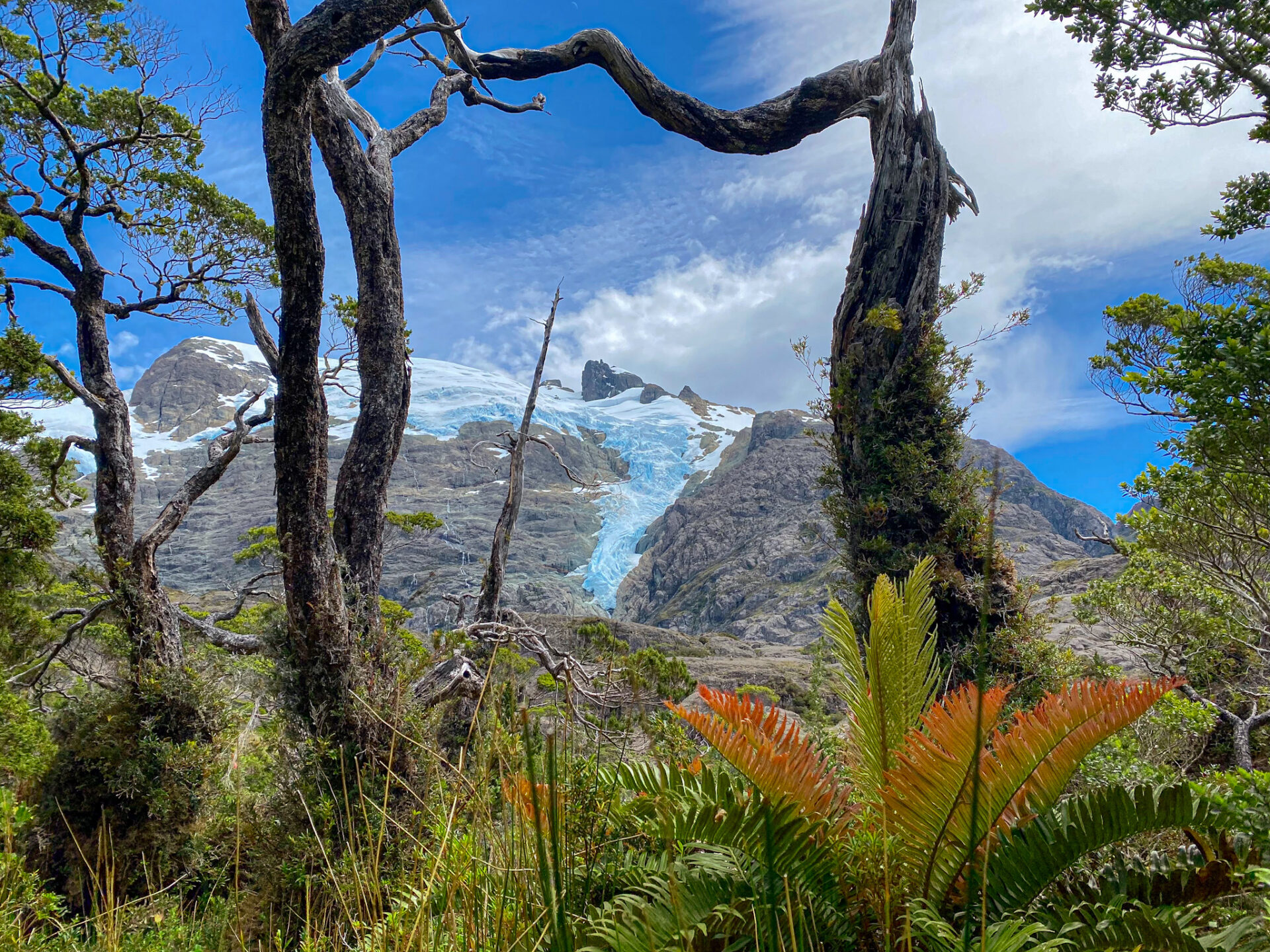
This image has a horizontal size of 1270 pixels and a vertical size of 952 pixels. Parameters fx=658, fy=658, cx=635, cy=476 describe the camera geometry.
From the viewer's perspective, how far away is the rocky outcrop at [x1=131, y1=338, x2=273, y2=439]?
123 m

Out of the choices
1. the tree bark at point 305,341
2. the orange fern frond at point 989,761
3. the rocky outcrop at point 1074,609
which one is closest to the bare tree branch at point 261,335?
the tree bark at point 305,341

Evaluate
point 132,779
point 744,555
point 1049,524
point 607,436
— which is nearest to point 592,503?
point 607,436

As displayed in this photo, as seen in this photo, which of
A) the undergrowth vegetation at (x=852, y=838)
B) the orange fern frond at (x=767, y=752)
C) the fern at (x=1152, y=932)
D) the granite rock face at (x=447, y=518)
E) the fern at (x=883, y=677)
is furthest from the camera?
the granite rock face at (x=447, y=518)

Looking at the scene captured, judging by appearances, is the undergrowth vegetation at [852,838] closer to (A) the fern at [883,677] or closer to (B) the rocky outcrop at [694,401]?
(A) the fern at [883,677]

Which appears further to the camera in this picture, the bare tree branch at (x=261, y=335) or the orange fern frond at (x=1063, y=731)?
the bare tree branch at (x=261, y=335)

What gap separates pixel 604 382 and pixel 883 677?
14060 cm

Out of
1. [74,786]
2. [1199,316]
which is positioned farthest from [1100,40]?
[74,786]

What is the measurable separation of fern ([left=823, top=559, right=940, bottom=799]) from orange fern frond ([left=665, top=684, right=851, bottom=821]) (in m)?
0.18

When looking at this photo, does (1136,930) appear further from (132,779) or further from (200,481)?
(200,481)

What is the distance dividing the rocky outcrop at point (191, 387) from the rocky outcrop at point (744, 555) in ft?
297

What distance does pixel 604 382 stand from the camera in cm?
14100

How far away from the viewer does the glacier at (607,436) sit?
277ft

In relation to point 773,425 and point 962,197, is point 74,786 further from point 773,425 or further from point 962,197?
point 773,425

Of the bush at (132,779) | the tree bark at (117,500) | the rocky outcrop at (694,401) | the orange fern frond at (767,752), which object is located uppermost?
the rocky outcrop at (694,401)
